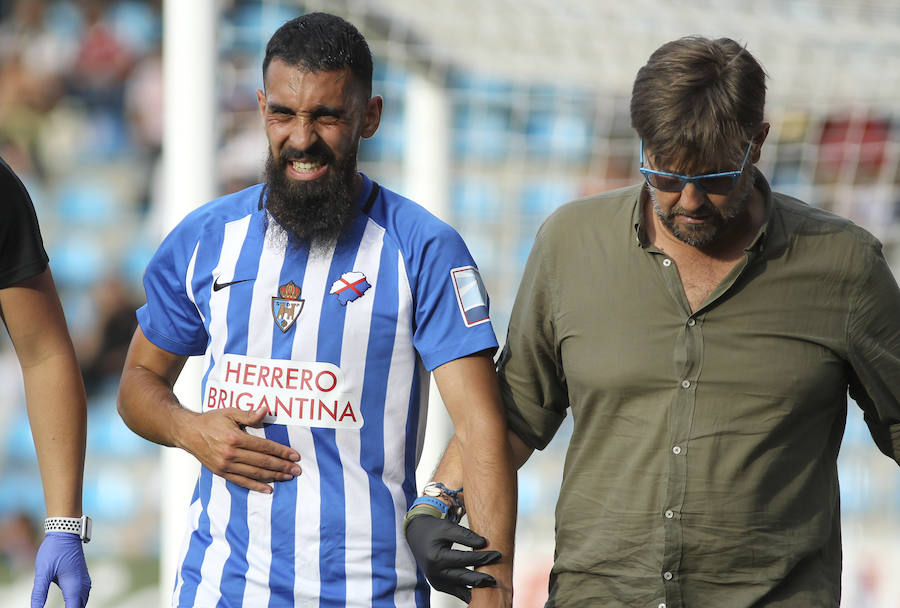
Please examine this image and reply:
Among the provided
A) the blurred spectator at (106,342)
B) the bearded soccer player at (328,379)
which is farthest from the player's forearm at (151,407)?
the blurred spectator at (106,342)

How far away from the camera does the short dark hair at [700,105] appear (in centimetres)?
187

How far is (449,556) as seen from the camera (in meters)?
1.97

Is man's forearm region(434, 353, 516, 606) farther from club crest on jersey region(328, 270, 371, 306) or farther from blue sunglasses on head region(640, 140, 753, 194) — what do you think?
blue sunglasses on head region(640, 140, 753, 194)

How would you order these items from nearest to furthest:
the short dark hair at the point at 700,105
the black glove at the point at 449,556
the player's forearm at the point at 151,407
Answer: the short dark hair at the point at 700,105
the black glove at the point at 449,556
the player's forearm at the point at 151,407

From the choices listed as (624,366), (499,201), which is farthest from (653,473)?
(499,201)

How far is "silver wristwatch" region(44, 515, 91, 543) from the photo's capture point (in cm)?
235

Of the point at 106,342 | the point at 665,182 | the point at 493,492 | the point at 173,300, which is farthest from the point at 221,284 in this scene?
the point at 106,342

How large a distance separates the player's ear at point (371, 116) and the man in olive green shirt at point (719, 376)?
1.64 feet

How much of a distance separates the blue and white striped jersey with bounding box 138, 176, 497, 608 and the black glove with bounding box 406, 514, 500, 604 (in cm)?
11

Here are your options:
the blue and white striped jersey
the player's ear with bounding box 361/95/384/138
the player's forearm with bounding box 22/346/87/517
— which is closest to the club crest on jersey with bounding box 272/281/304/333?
the blue and white striped jersey

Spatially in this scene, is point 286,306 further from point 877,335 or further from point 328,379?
point 877,335

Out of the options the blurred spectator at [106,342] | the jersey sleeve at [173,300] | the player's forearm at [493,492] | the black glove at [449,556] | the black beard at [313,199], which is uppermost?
the black beard at [313,199]

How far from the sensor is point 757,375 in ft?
6.50

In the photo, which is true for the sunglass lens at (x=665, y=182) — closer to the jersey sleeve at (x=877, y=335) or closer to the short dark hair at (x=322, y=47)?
the jersey sleeve at (x=877, y=335)
